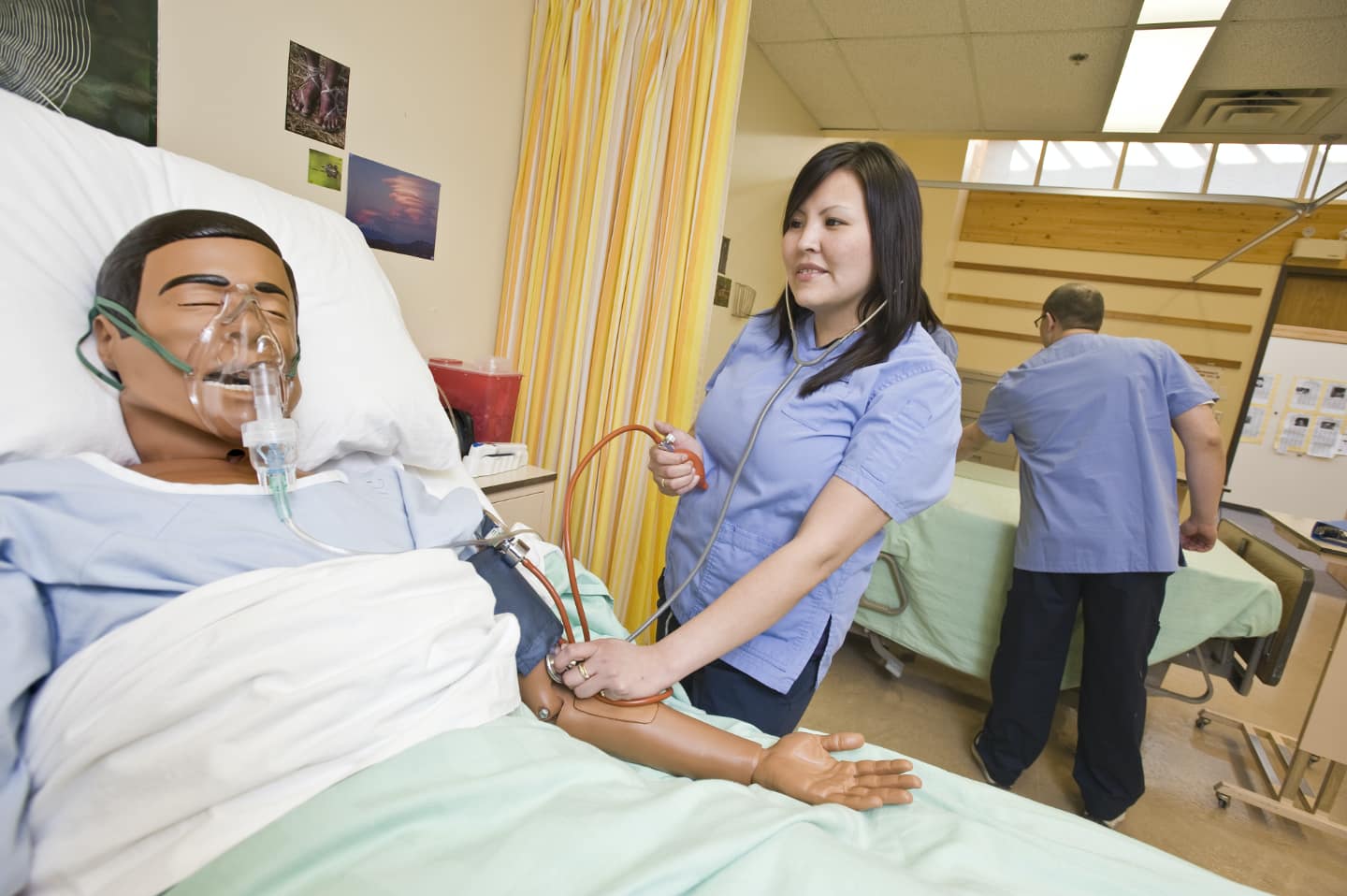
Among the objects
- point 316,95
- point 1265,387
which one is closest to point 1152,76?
point 316,95

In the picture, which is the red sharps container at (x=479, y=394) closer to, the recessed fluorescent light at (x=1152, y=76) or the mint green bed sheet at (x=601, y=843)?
the mint green bed sheet at (x=601, y=843)

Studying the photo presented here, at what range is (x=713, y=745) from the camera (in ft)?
2.64

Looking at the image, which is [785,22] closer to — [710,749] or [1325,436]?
[710,749]

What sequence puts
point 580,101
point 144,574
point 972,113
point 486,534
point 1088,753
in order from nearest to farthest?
point 144,574 → point 486,534 → point 1088,753 → point 580,101 → point 972,113

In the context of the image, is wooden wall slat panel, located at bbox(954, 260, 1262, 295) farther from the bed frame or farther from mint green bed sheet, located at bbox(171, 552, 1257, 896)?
mint green bed sheet, located at bbox(171, 552, 1257, 896)

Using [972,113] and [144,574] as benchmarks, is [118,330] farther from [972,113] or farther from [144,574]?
[972,113]

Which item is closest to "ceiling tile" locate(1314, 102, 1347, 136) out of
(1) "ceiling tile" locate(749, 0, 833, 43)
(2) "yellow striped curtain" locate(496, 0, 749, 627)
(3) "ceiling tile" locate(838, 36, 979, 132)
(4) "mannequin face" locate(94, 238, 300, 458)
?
(3) "ceiling tile" locate(838, 36, 979, 132)

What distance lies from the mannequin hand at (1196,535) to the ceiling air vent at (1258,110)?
1.72 metres

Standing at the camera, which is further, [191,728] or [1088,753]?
[1088,753]

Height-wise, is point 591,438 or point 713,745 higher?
point 591,438

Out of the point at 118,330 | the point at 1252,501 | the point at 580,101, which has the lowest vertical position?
the point at 1252,501

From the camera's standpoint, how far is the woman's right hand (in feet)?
3.14

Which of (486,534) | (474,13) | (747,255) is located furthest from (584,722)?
(747,255)

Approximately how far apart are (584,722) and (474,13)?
1890 millimetres
